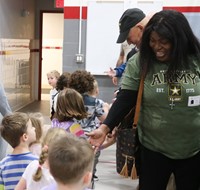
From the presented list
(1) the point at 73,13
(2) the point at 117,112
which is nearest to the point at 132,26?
(2) the point at 117,112

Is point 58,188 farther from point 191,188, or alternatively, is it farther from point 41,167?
point 191,188

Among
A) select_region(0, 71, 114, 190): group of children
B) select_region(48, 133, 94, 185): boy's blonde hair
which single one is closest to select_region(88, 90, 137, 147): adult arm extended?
select_region(0, 71, 114, 190): group of children

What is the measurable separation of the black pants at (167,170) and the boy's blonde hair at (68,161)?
490 millimetres

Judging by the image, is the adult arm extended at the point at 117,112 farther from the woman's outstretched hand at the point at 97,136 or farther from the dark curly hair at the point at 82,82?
the dark curly hair at the point at 82,82

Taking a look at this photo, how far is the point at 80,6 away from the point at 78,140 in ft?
13.2

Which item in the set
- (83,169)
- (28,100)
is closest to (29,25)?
(28,100)

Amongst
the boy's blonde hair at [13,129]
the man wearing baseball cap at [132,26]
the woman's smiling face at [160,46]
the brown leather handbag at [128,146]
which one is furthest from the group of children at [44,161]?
the man wearing baseball cap at [132,26]

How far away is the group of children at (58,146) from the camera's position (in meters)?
1.39

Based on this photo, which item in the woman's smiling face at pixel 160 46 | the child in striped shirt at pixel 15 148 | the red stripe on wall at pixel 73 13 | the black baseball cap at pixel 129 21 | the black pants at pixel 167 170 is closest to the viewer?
the woman's smiling face at pixel 160 46

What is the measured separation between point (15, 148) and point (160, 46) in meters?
1.13

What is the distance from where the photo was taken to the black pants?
1.79 m

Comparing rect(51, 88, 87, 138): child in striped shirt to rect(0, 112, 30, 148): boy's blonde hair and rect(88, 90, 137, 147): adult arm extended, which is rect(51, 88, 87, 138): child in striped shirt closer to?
rect(0, 112, 30, 148): boy's blonde hair

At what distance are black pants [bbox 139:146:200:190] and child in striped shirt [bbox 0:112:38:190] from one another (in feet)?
2.37

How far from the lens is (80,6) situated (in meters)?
5.18
